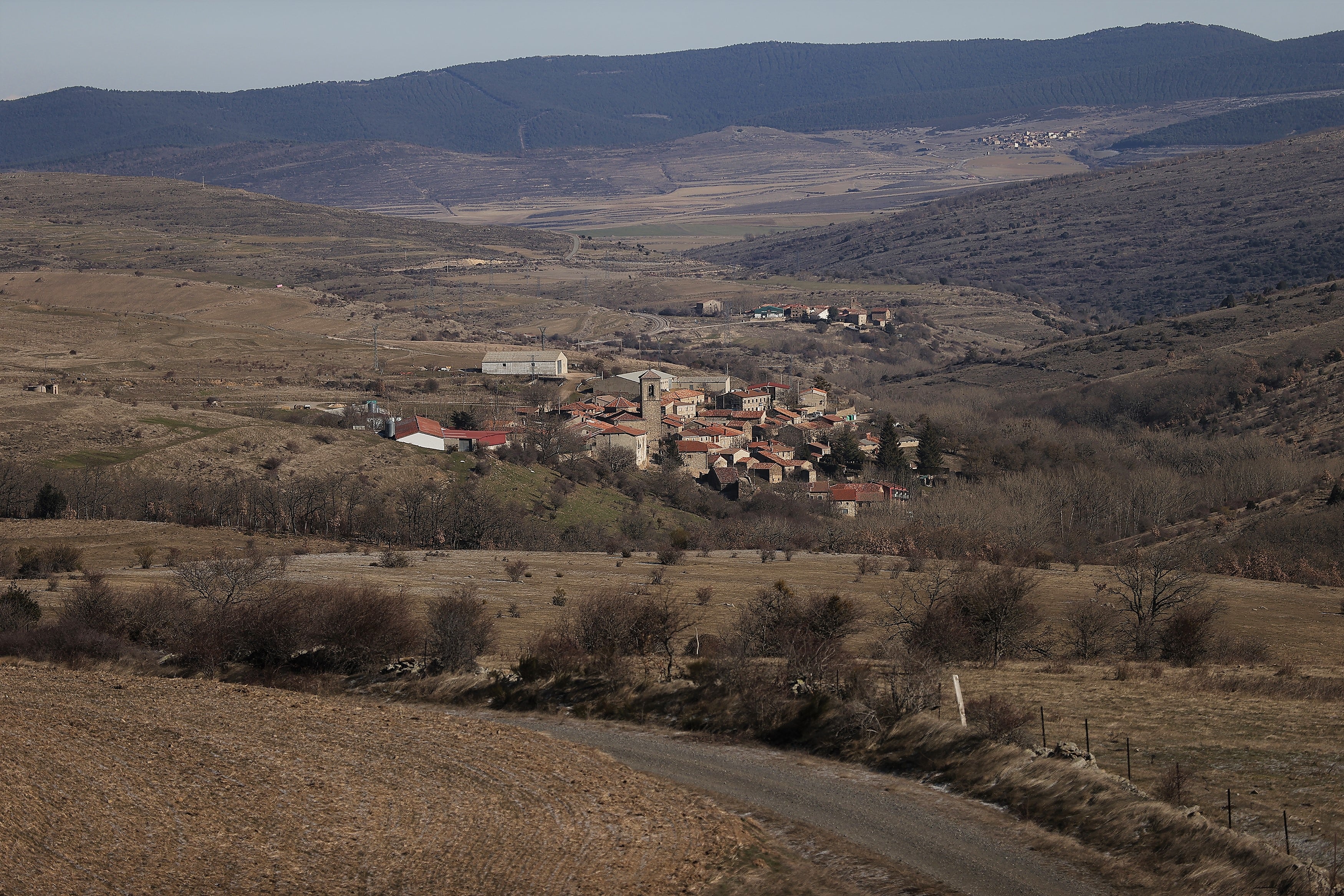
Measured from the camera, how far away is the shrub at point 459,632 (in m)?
20.8

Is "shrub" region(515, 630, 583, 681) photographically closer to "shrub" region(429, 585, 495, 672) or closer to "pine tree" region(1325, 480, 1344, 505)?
"shrub" region(429, 585, 495, 672)

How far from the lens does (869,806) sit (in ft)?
44.0

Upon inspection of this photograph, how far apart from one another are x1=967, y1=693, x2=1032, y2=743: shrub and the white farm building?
251ft

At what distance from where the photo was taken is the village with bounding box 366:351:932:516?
224 ft

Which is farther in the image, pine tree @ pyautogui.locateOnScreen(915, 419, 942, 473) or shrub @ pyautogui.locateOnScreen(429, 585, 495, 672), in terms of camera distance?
pine tree @ pyautogui.locateOnScreen(915, 419, 942, 473)

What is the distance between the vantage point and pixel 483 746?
14797mm

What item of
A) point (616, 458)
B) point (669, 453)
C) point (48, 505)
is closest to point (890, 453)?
point (669, 453)

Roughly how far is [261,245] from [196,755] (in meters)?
178

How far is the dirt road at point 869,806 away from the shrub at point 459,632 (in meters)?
3.60

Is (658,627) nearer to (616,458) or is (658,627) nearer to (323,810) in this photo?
(323,810)

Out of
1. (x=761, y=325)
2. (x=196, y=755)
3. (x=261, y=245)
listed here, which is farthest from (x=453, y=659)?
(x=261, y=245)

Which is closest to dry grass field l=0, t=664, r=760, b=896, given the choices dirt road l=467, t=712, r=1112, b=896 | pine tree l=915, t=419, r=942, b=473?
dirt road l=467, t=712, r=1112, b=896

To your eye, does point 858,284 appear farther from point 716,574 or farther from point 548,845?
point 548,845

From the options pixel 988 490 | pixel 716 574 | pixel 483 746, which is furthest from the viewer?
pixel 988 490
